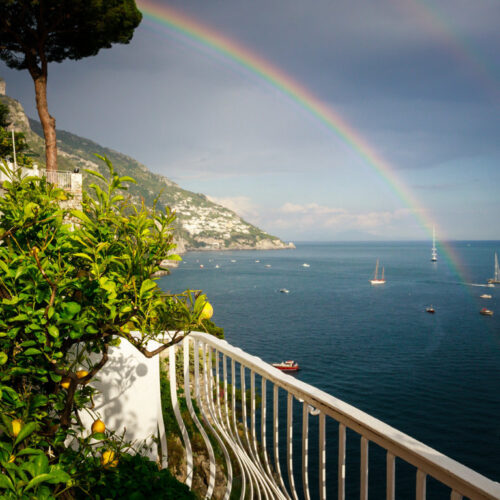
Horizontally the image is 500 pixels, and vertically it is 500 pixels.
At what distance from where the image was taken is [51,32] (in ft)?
41.1

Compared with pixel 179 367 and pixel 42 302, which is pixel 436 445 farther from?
pixel 42 302

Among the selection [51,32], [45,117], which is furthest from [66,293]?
[51,32]

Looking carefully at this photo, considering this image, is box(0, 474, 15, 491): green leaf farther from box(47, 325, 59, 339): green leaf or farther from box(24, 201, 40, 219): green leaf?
box(24, 201, 40, 219): green leaf

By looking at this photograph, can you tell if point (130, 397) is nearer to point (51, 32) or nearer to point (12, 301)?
point (12, 301)

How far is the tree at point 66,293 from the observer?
4.45 feet

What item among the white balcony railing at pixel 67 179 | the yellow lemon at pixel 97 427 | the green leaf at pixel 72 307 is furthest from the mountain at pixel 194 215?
the green leaf at pixel 72 307

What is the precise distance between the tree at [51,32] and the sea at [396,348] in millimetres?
23277

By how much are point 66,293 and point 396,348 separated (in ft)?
137

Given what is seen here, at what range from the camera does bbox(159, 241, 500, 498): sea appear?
81.5 ft

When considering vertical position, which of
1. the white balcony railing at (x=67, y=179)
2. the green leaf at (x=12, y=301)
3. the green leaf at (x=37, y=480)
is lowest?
the green leaf at (x=37, y=480)

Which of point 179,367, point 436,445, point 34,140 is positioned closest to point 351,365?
point 436,445

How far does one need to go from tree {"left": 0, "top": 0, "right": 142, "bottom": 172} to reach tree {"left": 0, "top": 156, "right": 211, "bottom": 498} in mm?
12270

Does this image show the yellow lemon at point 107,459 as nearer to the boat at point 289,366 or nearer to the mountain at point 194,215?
the boat at point 289,366

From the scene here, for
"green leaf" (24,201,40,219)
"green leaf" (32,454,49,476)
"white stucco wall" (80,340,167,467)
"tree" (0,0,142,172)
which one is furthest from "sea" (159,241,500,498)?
"tree" (0,0,142,172)
